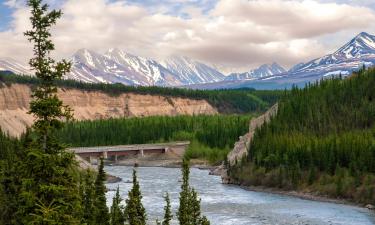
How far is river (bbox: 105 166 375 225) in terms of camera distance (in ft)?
287

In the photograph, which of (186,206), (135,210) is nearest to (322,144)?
(186,206)

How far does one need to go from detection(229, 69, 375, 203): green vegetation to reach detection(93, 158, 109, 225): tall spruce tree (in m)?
75.0

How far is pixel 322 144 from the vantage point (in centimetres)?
13238

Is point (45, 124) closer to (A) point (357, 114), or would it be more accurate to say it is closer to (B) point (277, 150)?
(B) point (277, 150)

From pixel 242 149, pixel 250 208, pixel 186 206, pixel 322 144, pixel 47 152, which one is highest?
pixel 47 152

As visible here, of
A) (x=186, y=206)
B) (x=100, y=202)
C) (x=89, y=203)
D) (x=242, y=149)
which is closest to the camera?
(x=186, y=206)

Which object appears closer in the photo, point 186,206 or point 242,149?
point 186,206

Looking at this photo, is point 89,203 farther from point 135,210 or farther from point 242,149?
point 242,149

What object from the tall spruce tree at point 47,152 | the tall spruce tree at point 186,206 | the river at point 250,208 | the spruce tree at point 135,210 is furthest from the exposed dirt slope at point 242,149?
the tall spruce tree at point 47,152

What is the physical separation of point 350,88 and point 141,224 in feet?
Answer: 491

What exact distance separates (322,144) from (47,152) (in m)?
114

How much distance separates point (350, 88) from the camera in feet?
570

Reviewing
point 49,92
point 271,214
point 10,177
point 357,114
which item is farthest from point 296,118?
point 49,92

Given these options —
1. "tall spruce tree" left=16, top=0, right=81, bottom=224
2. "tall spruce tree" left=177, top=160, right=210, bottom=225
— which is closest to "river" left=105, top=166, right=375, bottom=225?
"tall spruce tree" left=177, top=160, right=210, bottom=225
